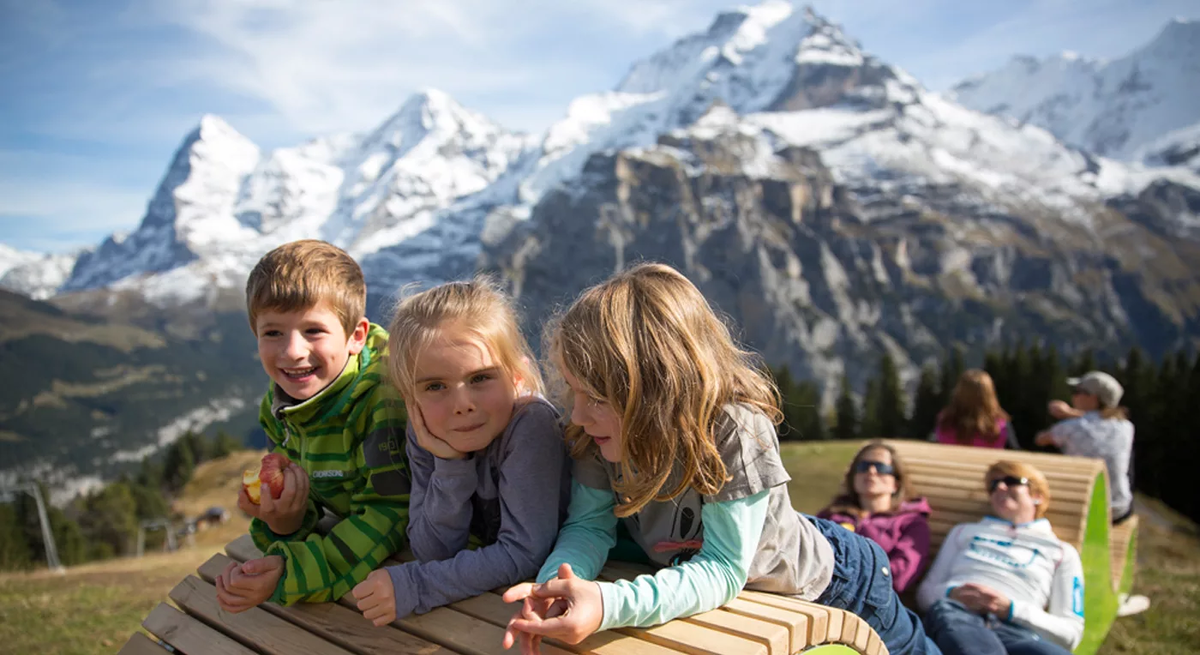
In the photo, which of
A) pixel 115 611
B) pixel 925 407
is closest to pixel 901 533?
pixel 115 611

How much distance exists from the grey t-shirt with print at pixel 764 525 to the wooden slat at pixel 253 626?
1.58m

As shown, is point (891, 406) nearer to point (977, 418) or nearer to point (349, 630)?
point (977, 418)

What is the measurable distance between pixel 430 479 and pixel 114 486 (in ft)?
292

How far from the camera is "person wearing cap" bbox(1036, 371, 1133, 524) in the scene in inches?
390

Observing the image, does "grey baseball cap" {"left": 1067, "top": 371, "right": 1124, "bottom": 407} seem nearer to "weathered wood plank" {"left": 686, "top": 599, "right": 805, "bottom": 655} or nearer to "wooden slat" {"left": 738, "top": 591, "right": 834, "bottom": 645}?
"wooden slat" {"left": 738, "top": 591, "right": 834, "bottom": 645}

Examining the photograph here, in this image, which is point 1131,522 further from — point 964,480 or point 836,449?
point 836,449

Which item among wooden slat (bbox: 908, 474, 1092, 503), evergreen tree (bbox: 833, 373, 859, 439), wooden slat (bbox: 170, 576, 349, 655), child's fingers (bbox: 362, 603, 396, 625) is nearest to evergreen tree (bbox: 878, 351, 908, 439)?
evergreen tree (bbox: 833, 373, 859, 439)

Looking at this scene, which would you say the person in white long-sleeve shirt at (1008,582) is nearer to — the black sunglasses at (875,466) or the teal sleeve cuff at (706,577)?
the black sunglasses at (875,466)

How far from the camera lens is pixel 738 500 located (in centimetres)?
344

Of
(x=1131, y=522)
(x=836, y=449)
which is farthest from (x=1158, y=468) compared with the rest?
(x=1131, y=522)

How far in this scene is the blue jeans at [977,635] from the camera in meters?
5.31

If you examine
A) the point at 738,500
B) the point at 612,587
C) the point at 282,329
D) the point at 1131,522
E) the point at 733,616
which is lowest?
the point at 1131,522

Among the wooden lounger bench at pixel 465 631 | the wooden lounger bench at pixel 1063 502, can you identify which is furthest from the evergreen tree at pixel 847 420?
the wooden lounger bench at pixel 465 631

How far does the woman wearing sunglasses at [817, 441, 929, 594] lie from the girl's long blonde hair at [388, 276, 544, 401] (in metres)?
4.48
